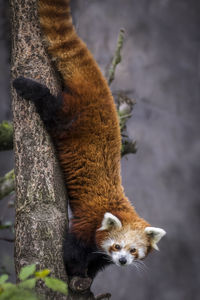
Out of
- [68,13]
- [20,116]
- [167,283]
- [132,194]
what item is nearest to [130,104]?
[68,13]

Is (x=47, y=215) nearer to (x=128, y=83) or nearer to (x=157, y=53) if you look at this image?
(x=128, y=83)

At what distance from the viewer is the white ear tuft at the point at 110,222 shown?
197cm

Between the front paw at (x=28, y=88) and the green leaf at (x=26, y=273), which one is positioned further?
the front paw at (x=28, y=88)

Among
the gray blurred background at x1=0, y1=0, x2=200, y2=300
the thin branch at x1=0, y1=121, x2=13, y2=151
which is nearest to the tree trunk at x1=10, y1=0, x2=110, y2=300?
the thin branch at x1=0, y1=121, x2=13, y2=151

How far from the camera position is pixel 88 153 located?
211cm

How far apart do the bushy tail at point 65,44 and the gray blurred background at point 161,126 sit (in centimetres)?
421

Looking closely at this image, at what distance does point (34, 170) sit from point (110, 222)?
63 centimetres

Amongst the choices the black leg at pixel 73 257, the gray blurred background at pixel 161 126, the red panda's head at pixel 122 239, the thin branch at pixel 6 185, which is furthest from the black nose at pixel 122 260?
the gray blurred background at pixel 161 126

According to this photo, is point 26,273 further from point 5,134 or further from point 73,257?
point 5,134

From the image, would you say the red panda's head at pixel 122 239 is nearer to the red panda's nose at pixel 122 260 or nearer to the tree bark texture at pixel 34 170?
the red panda's nose at pixel 122 260

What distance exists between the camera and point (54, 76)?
2027mm

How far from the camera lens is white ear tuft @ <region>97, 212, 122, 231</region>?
197 centimetres

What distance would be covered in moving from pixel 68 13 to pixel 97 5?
490cm

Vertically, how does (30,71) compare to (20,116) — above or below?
above
